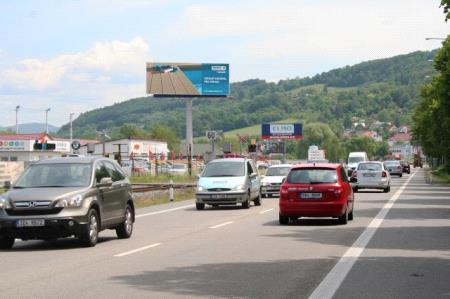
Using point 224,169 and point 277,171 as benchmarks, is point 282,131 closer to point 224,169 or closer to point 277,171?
point 277,171

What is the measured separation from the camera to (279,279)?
11266 mm

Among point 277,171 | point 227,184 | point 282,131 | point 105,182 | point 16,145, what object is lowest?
point 227,184

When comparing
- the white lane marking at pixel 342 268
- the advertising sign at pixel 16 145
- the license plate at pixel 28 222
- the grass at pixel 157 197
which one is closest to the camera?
the white lane marking at pixel 342 268

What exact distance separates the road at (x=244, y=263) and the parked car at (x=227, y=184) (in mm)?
7138

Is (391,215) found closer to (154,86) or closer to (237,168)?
(237,168)

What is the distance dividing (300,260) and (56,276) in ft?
12.7

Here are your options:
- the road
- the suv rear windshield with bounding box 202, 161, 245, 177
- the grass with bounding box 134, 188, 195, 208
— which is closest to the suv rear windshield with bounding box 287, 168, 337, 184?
the road

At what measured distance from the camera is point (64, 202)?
50.6 feet

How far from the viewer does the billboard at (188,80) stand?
89.0 meters

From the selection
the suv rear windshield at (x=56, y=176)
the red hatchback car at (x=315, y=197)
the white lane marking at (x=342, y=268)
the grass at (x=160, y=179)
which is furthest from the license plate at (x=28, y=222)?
the grass at (x=160, y=179)

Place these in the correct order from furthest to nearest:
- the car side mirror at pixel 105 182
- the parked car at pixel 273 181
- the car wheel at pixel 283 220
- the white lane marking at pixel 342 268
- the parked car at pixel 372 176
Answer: the parked car at pixel 372 176, the parked car at pixel 273 181, the car wheel at pixel 283 220, the car side mirror at pixel 105 182, the white lane marking at pixel 342 268

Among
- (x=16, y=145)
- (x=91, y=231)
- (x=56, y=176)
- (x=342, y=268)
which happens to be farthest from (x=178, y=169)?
(x=342, y=268)

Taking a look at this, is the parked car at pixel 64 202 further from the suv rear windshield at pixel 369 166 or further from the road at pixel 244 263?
the suv rear windshield at pixel 369 166

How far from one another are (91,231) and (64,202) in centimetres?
90
